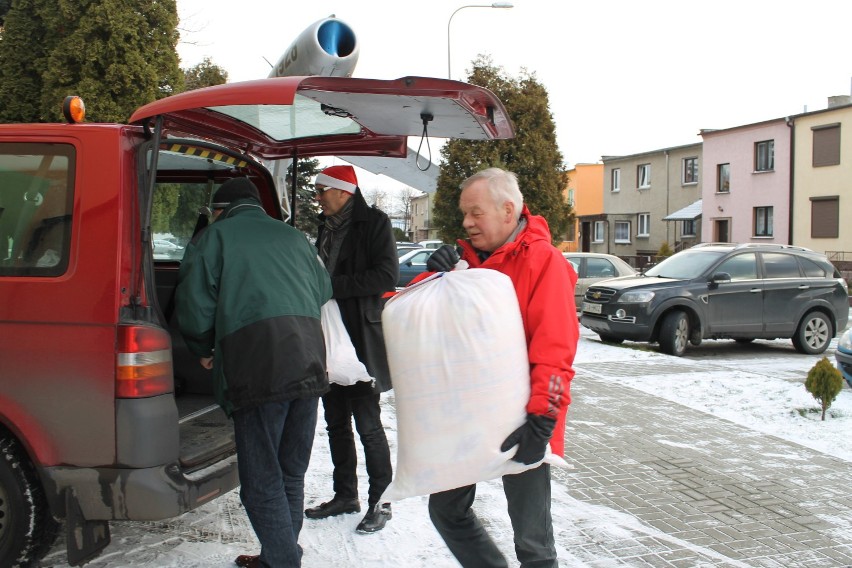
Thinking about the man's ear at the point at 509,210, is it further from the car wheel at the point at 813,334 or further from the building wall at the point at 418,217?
the building wall at the point at 418,217

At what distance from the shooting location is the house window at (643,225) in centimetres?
4144

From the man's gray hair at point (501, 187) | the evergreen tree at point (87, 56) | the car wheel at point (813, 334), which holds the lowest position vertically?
the car wheel at point (813, 334)

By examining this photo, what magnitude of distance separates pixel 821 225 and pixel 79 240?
31330 mm

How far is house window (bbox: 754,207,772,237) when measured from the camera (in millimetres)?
32344

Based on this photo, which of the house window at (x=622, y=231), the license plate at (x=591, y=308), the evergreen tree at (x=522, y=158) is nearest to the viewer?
the license plate at (x=591, y=308)

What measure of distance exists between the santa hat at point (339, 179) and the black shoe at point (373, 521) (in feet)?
5.66

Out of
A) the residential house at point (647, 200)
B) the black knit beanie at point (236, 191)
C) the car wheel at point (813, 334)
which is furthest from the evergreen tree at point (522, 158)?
the black knit beanie at point (236, 191)

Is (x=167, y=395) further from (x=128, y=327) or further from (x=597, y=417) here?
(x=597, y=417)

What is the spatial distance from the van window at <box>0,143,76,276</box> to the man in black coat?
1.31 meters

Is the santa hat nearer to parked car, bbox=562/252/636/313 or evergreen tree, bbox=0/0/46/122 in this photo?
evergreen tree, bbox=0/0/46/122

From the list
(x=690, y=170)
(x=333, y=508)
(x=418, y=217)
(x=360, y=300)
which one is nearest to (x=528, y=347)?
(x=360, y=300)

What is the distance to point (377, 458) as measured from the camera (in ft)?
13.6

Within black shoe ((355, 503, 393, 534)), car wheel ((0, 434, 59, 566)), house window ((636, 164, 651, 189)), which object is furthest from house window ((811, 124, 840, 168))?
car wheel ((0, 434, 59, 566))

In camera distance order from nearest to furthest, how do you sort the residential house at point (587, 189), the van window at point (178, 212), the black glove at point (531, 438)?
the black glove at point (531, 438) → the van window at point (178, 212) → the residential house at point (587, 189)
